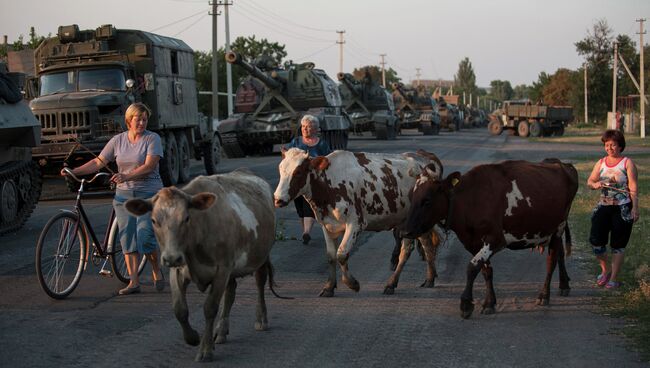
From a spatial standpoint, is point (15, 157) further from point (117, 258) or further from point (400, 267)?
point (400, 267)

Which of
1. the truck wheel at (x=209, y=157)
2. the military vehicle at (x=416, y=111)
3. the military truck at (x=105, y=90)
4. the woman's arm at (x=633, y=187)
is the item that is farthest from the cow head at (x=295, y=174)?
the military vehicle at (x=416, y=111)

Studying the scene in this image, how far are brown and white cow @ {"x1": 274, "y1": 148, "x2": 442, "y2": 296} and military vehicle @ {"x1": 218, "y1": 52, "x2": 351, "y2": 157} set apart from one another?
2285cm

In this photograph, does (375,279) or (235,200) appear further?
(375,279)

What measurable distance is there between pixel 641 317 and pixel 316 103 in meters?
28.3

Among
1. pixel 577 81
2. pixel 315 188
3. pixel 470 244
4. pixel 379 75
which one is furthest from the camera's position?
pixel 379 75

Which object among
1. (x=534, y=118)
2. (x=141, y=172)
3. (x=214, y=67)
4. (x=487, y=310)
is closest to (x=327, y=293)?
(x=487, y=310)

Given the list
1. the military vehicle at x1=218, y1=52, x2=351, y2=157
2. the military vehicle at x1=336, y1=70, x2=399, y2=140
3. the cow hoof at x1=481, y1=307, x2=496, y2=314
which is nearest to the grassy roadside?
the cow hoof at x1=481, y1=307, x2=496, y2=314

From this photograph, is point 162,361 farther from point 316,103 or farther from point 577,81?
point 577,81

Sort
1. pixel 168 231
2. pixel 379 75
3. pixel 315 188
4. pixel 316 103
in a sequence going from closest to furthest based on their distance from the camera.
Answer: pixel 168 231 → pixel 315 188 → pixel 316 103 → pixel 379 75

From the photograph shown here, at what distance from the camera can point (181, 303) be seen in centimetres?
672

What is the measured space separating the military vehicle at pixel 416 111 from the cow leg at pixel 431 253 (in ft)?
187

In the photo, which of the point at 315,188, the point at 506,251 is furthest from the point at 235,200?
the point at 506,251

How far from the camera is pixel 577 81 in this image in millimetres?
93125

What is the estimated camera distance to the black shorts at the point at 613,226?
30.8 feet
